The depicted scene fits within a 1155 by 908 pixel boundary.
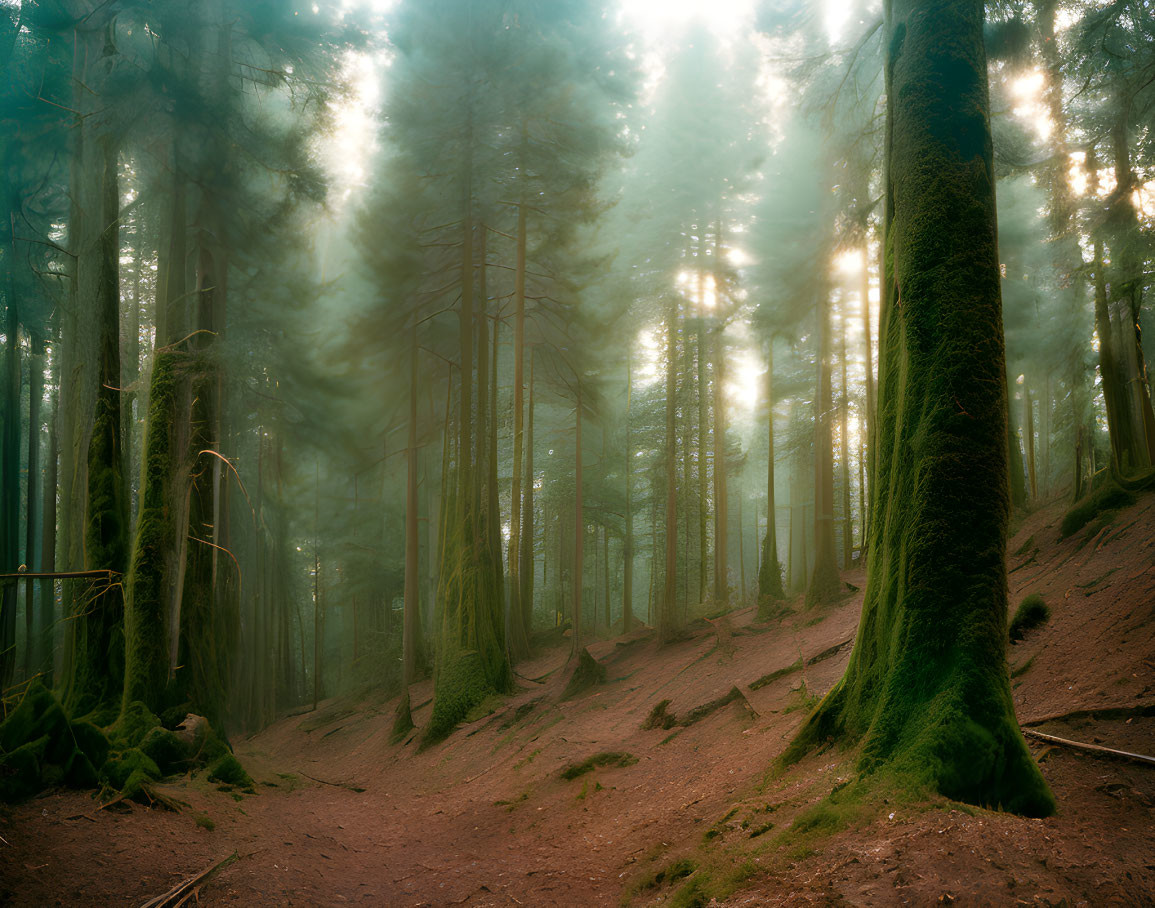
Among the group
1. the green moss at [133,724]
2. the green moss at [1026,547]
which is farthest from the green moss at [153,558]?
the green moss at [1026,547]

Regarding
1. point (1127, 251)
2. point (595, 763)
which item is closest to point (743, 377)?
point (1127, 251)

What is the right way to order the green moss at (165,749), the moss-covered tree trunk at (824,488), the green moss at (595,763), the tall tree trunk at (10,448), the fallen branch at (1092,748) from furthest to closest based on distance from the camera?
the tall tree trunk at (10,448) < the moss-covered tree trunk at (824,488) < the green moss at (595,763) < the green moss at (165,749) < the fallen branch at (1092,748)

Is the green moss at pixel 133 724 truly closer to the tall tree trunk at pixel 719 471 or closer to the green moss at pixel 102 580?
the green moss at pixel 102 580

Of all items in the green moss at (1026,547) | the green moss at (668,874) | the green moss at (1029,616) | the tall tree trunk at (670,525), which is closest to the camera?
the green moss at (668,874)

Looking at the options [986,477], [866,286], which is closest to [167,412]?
[986,477]

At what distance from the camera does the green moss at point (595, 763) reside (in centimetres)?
790

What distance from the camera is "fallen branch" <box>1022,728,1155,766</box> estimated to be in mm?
3545

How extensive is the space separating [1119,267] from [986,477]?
29.0ft

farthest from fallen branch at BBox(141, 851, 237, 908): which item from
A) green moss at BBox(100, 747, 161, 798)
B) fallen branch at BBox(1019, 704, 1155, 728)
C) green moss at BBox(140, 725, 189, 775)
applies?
fallen branch at BBox(1019, 704, 1155, 728)

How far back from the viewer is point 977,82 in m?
4.48

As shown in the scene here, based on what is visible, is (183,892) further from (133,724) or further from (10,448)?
(10,448)

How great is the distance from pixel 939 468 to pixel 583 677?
9875 mm

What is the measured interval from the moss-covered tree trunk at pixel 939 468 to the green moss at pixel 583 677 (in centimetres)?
795

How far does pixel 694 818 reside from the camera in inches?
199
